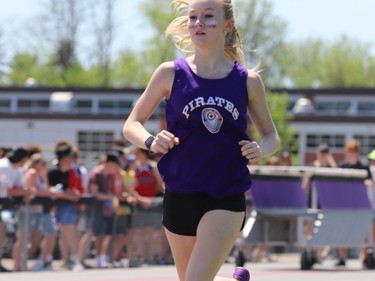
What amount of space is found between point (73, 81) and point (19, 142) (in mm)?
33251

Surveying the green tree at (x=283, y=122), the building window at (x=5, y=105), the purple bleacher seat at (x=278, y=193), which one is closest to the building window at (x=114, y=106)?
the building window at (x=5, y=105)

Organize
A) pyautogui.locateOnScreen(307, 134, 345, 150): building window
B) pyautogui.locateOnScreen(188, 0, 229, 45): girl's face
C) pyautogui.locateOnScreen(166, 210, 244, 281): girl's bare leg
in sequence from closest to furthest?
pyautogui.locateOnScreen(166, 210, 244, 281): girl's bare leg < pyautogui.locateOnScreen(188, 0, 229, 45): girl's face < pyautogui.locateOnScreen(307, 134, 345, 150): building window

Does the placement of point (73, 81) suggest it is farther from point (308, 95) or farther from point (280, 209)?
point (280, 209)

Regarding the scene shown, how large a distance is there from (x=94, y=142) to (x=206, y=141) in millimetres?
60814

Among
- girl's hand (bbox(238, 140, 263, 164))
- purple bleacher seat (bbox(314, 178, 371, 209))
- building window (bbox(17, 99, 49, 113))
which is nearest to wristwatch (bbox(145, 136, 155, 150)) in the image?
girl's hand (bbox(238, 140, 263, 164))

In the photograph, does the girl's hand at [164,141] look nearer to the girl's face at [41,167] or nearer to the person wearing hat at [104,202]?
the girl's face at [41,167]

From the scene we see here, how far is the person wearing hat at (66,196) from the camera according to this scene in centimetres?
1745

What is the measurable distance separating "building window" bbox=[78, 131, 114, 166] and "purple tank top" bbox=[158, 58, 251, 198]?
2342 inches

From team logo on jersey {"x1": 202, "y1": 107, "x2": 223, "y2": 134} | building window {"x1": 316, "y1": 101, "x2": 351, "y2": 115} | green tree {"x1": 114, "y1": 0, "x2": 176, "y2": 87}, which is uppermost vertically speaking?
green tree {"x1": 114, "y1": 0, "x2": 176, "y2": 87}

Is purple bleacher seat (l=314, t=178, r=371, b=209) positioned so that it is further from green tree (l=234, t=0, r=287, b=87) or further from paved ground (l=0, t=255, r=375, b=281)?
green tree (l=234, t=0, r=287, b=87)

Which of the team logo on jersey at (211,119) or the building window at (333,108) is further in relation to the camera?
the building window at (333,108)

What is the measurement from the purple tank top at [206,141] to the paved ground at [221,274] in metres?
7.91

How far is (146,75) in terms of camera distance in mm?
105438

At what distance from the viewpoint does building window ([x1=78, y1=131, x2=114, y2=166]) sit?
2643 inches
